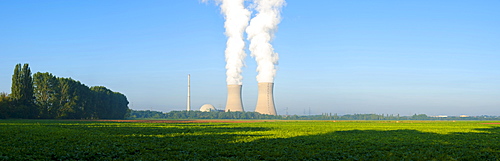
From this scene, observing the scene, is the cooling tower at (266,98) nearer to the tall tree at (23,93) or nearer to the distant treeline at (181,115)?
the distant treeline at (181,115)

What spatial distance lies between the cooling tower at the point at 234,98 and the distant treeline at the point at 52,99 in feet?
87.1

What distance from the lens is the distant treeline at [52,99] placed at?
228ft

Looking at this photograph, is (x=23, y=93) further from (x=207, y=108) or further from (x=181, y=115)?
(x=207, y=108)

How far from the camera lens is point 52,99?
79688 millimetres

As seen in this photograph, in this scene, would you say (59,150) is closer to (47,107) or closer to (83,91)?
(47,107)

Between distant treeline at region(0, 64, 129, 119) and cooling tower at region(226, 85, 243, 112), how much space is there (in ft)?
87.1

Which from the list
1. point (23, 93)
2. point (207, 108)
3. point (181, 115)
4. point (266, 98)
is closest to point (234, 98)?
point (266, 98)

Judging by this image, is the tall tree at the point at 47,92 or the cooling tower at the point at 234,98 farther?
the cooling tower at the point at 234,98

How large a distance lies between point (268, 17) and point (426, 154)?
83697mm

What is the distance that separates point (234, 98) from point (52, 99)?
42042 mm

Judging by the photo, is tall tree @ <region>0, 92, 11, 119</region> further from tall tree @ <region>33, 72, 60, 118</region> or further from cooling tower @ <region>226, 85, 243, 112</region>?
cooling tower @ <region>226, 85, 243, 112</region>

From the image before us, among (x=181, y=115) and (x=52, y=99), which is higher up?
(x=52, y=99)

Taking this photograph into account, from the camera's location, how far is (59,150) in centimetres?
1875

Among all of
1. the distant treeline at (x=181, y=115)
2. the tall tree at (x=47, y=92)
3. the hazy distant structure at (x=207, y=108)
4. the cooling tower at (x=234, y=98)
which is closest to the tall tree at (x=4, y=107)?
the tall tree at (x=47, y=92)
